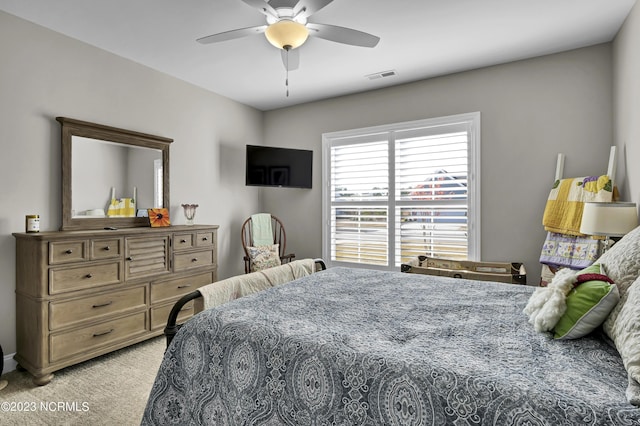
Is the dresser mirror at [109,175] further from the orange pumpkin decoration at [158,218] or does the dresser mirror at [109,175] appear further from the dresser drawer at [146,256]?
the dresser drawer at [146,256]

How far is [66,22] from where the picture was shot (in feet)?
8.59

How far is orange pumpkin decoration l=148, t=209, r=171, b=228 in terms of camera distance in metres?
3.39

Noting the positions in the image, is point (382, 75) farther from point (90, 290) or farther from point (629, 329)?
point (90, 290)

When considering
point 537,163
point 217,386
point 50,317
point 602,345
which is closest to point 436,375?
point 602,345

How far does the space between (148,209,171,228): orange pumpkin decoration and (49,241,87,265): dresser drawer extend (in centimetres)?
78

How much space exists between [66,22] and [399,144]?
10.7 ft

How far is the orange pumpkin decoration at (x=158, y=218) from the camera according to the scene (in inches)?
133

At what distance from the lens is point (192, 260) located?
3.50m

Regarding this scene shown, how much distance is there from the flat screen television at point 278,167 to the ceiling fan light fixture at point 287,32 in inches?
80.0

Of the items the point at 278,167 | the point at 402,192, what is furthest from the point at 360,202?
the point at 278,167

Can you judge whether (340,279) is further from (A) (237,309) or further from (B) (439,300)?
(A) (237,309)

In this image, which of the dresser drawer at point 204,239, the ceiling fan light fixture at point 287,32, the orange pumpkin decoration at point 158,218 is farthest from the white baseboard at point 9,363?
the ceiling fan light fixture at point 287,32

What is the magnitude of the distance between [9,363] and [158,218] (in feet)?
5.12

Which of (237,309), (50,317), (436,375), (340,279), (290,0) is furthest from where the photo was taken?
(50,317)
